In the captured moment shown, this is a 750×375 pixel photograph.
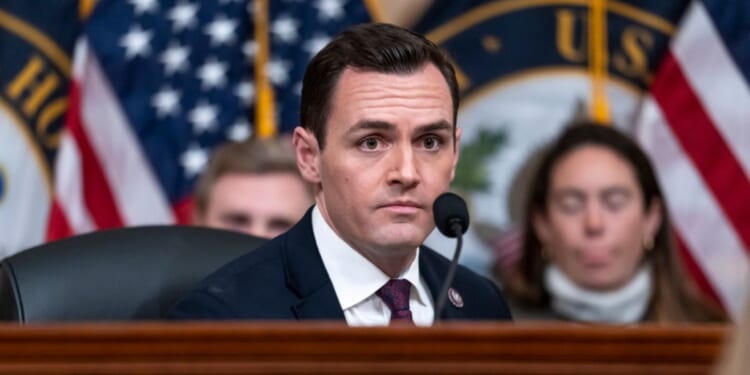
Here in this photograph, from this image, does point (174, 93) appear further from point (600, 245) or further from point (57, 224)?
point (600, 245)

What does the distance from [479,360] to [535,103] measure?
3635 millimetres

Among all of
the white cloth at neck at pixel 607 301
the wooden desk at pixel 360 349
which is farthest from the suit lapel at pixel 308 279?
the white cloth at neck at pixel 607 301

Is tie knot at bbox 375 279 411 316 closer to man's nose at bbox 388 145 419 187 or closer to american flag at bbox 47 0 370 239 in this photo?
man's nose at bbox 388 145 419 187

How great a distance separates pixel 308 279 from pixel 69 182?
2.58 meters

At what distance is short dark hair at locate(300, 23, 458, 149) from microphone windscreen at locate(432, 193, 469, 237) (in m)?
0.33

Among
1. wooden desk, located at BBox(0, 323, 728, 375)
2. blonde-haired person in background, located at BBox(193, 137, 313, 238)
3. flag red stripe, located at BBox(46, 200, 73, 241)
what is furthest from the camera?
flag red stripe, located at BBox(46, 200, 73, 241)

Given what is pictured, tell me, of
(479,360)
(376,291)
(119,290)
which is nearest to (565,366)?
(479,360)

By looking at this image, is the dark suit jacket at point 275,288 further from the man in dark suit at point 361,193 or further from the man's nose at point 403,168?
the man's nose at point 403,168

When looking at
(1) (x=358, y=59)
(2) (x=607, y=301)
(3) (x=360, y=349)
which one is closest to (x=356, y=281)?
(1) (x=358, y=59)

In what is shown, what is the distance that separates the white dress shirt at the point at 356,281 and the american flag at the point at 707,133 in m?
2.69

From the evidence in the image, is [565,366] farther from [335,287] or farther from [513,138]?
[513,138]

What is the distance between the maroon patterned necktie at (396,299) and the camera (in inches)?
111

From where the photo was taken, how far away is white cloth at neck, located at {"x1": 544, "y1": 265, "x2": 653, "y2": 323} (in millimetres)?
4551

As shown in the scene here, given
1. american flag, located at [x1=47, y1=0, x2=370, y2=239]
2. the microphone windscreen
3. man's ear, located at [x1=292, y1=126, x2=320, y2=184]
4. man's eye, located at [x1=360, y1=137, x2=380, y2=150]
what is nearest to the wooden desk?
the microphone windscreen
